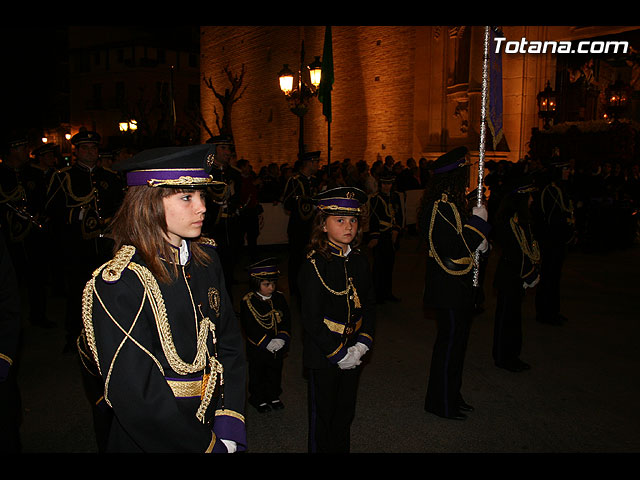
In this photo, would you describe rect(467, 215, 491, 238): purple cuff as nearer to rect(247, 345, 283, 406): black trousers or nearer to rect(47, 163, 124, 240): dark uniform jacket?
rect(247, 345, 283, 406): black trousers

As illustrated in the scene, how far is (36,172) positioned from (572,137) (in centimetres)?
1363

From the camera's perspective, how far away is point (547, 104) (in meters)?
15.7

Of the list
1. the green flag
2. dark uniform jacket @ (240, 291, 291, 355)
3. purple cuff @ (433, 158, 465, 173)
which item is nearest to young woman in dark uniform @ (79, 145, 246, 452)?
dark uniform jacket @ (240, 291, 291, 355)

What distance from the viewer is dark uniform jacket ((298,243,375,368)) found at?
3.50 m

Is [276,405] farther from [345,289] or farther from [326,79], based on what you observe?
[326,79]

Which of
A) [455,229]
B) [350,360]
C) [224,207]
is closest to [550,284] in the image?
[455,229]

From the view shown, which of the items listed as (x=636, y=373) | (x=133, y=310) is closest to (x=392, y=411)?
(x=636, y=373)

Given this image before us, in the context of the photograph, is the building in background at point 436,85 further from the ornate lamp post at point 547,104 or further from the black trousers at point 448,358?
the black trousers at point 448,358

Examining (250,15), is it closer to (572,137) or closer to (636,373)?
(636,373)

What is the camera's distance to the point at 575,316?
25.7 ft

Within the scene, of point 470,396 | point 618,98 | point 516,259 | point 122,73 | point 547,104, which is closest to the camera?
point 470,396

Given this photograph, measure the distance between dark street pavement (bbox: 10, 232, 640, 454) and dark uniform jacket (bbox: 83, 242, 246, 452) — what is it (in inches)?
86.4

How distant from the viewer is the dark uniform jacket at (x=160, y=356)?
2.01 meters

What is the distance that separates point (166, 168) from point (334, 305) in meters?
1.75
